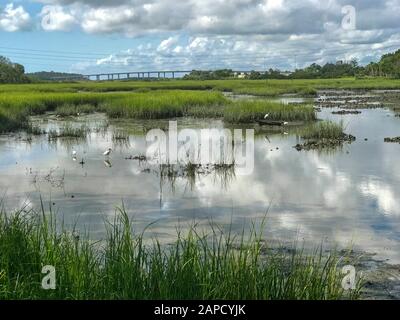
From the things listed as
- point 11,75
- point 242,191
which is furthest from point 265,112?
point 11,75

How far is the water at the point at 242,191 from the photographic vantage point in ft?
22.5

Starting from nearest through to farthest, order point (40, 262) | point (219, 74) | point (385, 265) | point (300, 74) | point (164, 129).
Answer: point (40, 262)
point (385, 265)
point (164, 129)
point (300, 74)
point (219, 74)

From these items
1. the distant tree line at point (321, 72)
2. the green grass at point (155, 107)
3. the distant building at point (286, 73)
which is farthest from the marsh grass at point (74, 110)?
the distant building at point (286, 73)

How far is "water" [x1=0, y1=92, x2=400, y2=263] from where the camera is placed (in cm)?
687

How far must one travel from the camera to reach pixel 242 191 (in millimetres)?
9023

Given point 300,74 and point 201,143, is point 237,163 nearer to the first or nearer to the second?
point 201,143

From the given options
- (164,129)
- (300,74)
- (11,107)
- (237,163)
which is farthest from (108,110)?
(300,74)

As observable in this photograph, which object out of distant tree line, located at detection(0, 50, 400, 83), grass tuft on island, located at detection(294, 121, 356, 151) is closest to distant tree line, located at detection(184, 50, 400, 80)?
distant tree line, located at detection(0, 50, 400, 83)

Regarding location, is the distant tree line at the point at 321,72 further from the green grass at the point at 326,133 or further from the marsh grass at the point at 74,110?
the green grass at the point at 326,133

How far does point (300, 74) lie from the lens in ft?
293

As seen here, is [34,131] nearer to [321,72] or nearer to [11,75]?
[11,75]

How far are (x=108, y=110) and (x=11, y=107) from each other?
4473 mm

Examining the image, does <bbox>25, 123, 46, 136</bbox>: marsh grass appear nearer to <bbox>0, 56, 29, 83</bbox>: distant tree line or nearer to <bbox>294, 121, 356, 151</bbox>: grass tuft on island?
<bbox>294, 121, 356, 151</bbox>: grass tuft on island

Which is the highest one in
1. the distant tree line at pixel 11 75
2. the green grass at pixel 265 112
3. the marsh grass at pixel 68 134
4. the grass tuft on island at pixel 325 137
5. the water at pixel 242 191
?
the distant tree line at pixel 11 75
